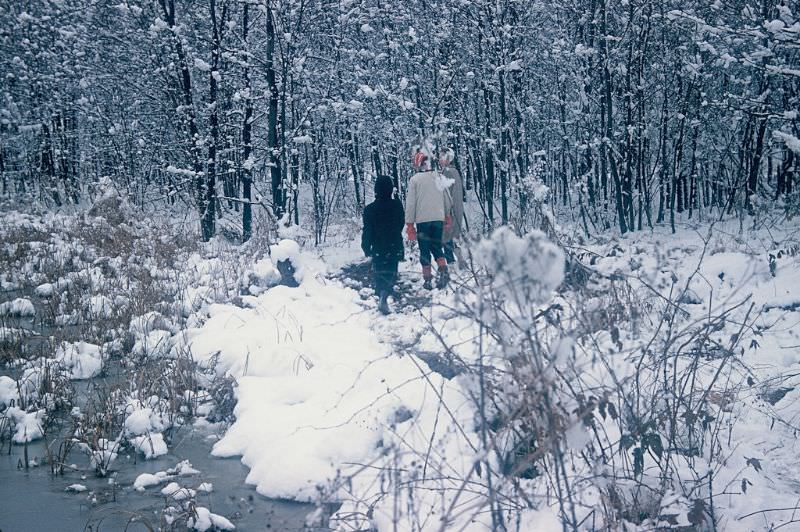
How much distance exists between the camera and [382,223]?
27.5ft

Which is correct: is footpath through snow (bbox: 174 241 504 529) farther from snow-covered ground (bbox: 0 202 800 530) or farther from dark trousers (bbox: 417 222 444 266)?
dark trousers (bbox: 417 222 444 266)

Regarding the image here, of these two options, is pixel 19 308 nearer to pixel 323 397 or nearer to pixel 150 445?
pixel 150 445

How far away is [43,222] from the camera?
15875 mm

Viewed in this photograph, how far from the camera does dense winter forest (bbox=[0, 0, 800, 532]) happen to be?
315 cm

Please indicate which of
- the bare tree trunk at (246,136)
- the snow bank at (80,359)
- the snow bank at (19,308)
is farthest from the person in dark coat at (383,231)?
the bare tree trunk at (246,136)

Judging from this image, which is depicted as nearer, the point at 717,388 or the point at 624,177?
the point at 717,388

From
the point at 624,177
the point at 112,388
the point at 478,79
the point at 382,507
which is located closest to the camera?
the point at 382,507

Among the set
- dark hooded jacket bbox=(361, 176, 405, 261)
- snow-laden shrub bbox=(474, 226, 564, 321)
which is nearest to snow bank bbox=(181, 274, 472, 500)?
dark hooded jacket bbox=(361, 176, 405, 261)

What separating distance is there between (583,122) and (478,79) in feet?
9.42

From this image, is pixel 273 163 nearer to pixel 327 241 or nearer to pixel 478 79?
pixel 327 241

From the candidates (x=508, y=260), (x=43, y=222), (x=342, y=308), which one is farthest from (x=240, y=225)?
(x=508, y=260)

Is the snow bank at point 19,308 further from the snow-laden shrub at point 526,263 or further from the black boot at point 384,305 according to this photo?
the snow-laden shrub at point 526,263

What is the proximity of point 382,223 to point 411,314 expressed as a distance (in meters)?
1.25

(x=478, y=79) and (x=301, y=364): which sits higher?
(x=478, y=79)
